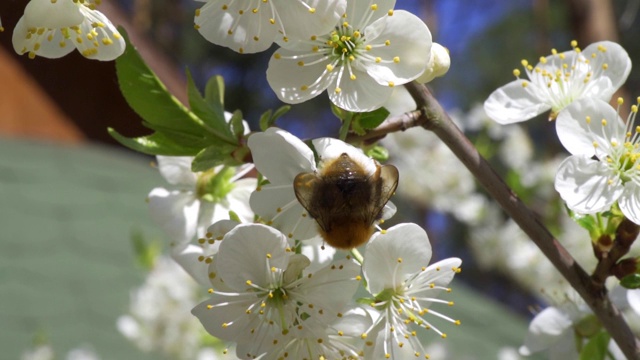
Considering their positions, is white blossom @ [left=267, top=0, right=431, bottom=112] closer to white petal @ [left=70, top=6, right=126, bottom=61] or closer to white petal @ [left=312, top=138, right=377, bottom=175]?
white petal @ [left=312, top=138, right=377, bottom=175]

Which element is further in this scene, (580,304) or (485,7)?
(485,7)

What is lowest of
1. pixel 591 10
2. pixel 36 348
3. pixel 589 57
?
pixel 36 348

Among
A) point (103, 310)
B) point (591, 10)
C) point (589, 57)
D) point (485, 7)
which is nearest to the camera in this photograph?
point (589, 57)

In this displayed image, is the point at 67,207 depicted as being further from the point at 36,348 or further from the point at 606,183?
the point at 606,183

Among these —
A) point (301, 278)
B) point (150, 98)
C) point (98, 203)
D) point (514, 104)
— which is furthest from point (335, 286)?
point (98, 203)

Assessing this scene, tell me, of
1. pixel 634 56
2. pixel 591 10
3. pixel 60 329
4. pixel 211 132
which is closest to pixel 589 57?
pixel 211 132

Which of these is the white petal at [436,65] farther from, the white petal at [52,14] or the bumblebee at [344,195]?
A: the white petal at [52,14]

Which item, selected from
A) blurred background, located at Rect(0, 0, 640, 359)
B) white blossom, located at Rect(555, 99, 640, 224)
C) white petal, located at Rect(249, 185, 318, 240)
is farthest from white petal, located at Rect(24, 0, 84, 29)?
blurred background, located at Rect(0, 0, 640, 359)

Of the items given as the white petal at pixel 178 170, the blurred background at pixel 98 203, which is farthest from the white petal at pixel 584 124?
the blurred background at pixel 98 203
